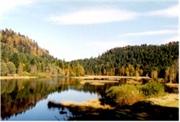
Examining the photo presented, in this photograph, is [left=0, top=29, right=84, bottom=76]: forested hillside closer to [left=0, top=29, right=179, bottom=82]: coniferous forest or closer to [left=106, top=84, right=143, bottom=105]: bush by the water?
[left=0, top=29, right=179, bottom=82]: coniferous forest

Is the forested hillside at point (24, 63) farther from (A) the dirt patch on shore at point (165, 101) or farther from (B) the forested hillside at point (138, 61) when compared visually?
(A) the dirt patch on shore at point (165, 101)

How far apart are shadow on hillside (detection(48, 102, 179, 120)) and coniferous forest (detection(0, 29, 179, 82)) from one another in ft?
140

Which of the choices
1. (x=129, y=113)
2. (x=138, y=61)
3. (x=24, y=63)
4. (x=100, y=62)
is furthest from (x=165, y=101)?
(x=100, y=62)

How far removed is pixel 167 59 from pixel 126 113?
116m

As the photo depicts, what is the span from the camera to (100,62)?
19250 centimetres

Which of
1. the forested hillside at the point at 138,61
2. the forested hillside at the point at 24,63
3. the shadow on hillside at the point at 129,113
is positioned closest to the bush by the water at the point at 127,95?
the shadow on hillside at the point at 129,113

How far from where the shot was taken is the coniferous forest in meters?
109

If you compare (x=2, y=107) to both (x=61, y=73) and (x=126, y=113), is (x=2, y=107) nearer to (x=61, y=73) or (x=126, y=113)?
(x=126, y=113)

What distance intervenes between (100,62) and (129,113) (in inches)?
6182

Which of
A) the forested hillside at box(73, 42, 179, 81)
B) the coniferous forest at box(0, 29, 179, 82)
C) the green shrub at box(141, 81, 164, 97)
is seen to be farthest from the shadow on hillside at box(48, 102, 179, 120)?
the forested hillside at box(73, 42, 179, 81)

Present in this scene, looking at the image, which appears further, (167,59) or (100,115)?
(167,59)

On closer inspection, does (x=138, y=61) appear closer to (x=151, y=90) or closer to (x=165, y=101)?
(x=151, y=90)

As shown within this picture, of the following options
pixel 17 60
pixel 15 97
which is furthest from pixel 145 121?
pixel 17 60

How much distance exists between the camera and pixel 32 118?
3609 cm
